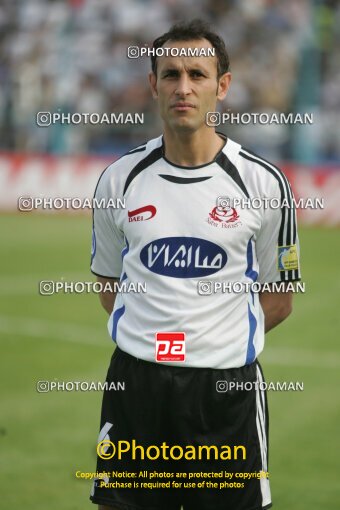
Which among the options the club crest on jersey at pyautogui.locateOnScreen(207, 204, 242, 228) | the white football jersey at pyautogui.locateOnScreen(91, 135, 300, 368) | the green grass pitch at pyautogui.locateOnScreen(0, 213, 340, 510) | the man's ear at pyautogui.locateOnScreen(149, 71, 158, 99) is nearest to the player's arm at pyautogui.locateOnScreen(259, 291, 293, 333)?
the white football jersey at pyautogui.locateOnScreen(91, 135, 300, 368)

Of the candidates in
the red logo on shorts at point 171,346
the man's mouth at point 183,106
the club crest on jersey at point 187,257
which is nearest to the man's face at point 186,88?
the man's mouth at point 183,106

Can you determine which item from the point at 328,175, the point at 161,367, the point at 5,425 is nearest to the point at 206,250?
the point at 161,367

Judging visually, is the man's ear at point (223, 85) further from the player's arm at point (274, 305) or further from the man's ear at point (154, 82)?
the player's arm at point (274, 305)

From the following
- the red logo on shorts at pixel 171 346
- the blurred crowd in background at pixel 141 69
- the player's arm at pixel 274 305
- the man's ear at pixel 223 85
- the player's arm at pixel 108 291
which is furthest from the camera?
the blurred crowd in background at pixel 141 69

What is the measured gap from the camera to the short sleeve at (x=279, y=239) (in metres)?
3.76

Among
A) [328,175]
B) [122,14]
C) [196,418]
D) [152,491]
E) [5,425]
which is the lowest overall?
[152,491]

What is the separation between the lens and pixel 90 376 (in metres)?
8.05

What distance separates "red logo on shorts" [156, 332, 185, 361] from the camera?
11.8 feet

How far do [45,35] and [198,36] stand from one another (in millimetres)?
18791

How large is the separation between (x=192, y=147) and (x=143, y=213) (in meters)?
0.31

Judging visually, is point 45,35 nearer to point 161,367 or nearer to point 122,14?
point 122,14

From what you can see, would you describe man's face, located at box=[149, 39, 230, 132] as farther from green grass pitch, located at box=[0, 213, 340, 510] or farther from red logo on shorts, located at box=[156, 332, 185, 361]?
green grass pitch, located at box=[0, 213, 340, 510]

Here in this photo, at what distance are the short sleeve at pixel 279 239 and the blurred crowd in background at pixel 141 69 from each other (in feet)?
45.6

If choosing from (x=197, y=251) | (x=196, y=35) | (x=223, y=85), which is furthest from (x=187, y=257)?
(x=196, y=35)
